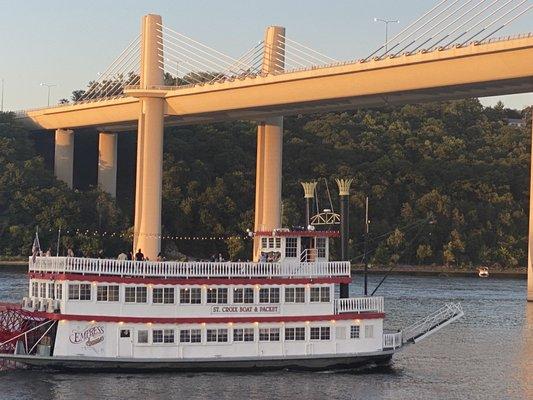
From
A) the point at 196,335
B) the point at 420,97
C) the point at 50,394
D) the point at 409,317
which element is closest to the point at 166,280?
the point at 196,335

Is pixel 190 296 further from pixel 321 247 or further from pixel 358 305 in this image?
pixel 358 305

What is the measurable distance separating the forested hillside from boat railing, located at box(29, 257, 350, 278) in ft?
149

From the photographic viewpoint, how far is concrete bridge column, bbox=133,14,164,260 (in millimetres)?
82250

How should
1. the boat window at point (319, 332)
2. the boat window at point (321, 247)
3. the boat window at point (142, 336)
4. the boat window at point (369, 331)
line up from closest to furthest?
1. the boat window at point (142, 336)
2. the boat window at point (319, 332)
3. the boat window at point (369, 331)
4. the boat window at point (321, 247)

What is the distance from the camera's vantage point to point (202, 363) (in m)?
40.3

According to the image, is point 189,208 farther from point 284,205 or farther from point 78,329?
point 78,329

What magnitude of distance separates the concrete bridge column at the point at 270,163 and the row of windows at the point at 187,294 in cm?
4331

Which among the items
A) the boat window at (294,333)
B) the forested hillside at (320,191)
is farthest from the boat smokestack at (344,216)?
the forested hillside at (320,191)

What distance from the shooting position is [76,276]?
3956 cm

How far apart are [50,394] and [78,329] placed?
9.10 feet

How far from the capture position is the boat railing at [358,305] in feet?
137

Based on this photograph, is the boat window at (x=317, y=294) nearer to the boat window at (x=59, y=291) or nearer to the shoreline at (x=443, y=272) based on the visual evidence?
the boat window at (x=59, y=291)

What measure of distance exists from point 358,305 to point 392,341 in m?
1.92

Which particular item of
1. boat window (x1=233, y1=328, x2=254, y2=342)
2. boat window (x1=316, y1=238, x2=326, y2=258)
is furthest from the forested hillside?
boat window (x1=233, y1=328, x2=254, y2=342)
